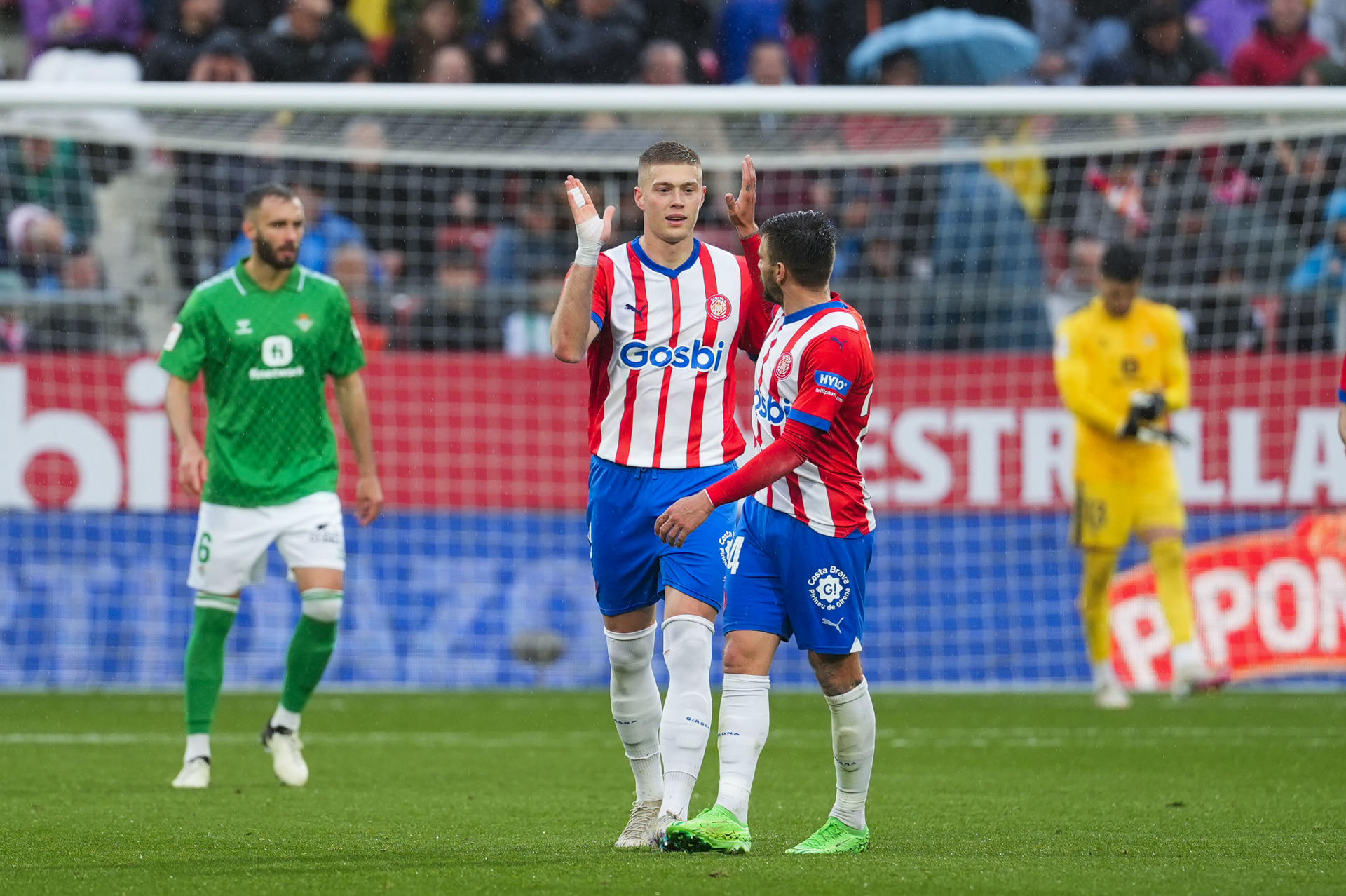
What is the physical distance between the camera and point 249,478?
25.3 ft

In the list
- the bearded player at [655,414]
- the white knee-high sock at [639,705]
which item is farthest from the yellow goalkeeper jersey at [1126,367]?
the white knee-high sock at [639,705]

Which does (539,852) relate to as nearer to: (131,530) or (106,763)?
(106,763)

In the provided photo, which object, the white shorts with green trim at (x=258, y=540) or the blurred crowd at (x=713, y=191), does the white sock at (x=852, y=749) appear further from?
the blurred crowd at (x=713, y=191)

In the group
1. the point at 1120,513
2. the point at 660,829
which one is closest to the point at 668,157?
the point at 660,829

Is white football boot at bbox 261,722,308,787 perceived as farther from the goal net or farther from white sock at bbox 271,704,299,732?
the goal net

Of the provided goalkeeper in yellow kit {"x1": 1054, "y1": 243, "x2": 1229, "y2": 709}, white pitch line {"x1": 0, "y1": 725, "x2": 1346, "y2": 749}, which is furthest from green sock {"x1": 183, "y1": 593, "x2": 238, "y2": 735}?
goalkeeper in yellow kit {"x1": 1054, "y1": 243, "x2": 1229, "y2": 709}

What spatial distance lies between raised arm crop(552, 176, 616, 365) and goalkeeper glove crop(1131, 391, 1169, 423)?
18.8ft

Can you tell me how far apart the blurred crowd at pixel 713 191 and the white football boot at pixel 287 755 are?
4872 mm

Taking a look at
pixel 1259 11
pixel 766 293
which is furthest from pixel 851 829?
pixel 1259 11

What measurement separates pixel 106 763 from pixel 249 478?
1.49 m

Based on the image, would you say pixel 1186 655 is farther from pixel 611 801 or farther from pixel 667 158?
pixel 667 158

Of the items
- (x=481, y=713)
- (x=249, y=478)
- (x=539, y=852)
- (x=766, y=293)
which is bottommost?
(x=481, y=713)

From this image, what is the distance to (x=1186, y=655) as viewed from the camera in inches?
414

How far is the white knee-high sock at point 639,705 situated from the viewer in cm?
592
